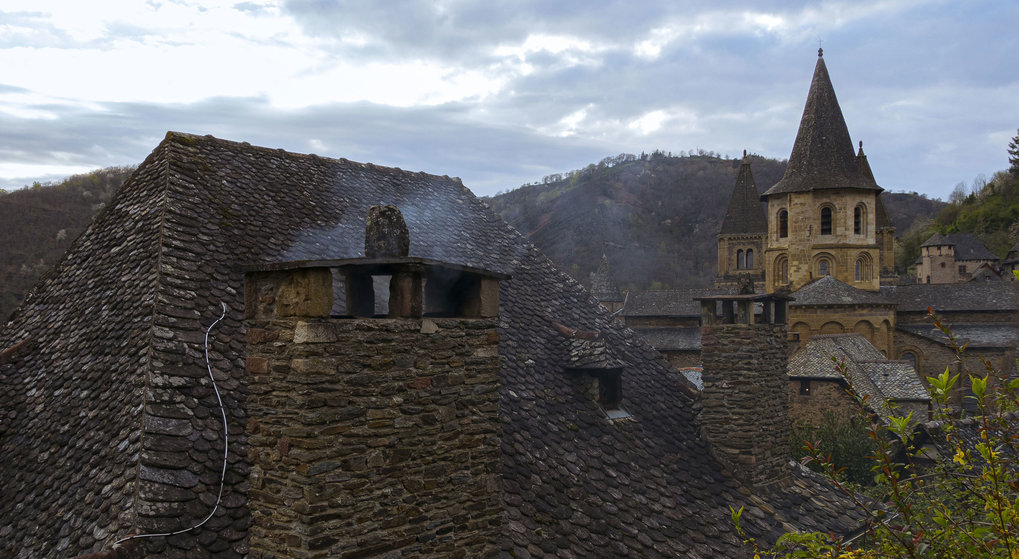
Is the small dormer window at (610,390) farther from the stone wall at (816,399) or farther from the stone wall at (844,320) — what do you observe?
the stone wall at (844,320)

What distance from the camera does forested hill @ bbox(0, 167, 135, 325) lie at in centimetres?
Result: 2623

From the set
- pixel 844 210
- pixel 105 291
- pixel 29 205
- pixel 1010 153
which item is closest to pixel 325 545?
pixel 105 291

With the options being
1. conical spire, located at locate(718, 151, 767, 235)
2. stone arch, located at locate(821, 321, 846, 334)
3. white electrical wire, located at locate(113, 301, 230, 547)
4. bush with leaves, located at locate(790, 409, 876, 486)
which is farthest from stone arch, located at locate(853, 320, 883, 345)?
white electrical wire, located at locate(113, 301, 230, 547)

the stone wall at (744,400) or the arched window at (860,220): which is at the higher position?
the arched window at (860,220)

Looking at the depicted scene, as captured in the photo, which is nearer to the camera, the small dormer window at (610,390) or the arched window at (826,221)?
the small dormer window at (610,390)

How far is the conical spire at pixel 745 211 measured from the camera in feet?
175

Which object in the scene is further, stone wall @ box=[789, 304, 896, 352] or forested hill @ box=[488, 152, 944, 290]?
forested hill @ box=[488, 152, 944, 290]

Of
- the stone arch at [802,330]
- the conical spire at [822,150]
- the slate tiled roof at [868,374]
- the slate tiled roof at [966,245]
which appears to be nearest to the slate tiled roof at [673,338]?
the stone arch at [802,330]

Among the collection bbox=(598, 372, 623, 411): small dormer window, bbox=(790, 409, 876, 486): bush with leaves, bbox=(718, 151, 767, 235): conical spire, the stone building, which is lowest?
bbox=(790, 409, 876, 486): bush with leaves

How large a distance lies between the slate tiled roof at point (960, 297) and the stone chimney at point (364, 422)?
138 feet

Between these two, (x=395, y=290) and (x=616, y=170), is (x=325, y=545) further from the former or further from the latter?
(x=616, y=170)

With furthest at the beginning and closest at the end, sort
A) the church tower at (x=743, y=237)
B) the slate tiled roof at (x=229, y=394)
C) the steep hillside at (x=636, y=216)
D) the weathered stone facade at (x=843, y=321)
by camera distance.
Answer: the steep hillside at (x=636, y=216) → the church tower at (x=743, y=237) → the weathered stone facade at (x=843, y=321) → the slate tiled roof at (x=229, y=394)

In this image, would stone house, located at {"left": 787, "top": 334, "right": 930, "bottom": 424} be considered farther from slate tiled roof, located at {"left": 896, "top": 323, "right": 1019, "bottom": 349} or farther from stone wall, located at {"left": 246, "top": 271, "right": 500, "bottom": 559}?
stone wall, located at {"left": 246, "top": 271, "right": 500, "bottom": 559}

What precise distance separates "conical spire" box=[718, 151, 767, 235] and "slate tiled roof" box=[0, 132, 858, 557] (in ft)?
146
